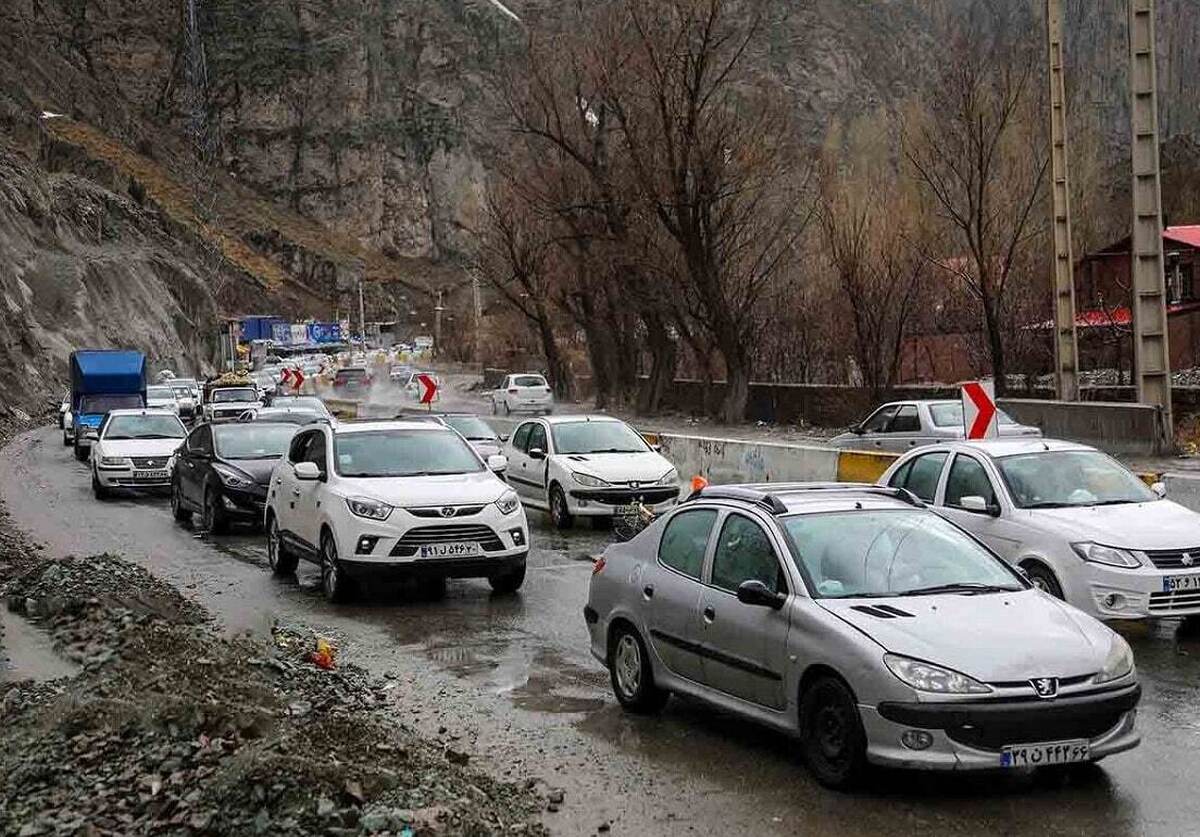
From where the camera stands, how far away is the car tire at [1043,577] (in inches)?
408

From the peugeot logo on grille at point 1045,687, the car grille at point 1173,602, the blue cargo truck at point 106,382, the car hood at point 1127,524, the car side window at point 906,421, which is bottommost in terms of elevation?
the car grille at point 1173,602

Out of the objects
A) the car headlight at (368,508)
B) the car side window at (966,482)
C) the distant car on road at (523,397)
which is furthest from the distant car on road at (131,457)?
the distant car on road at (523,397)

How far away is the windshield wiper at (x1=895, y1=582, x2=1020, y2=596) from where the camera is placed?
732 centimetres

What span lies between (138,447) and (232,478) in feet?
24.1

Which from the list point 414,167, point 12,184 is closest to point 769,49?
point 414,167

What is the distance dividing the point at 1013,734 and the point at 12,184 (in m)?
79.3

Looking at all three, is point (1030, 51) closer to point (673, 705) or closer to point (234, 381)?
point (234, 381)

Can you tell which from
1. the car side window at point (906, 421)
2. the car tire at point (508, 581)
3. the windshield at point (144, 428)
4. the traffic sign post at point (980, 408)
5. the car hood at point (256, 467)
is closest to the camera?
the car tire at point (508, 581)

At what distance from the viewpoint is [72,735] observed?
726 cm

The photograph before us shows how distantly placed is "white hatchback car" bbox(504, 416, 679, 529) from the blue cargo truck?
24.4m

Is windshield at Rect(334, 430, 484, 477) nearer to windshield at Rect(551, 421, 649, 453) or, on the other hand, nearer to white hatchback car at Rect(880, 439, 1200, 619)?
white hatchback car at Rect(880, 439, 1200, 619)

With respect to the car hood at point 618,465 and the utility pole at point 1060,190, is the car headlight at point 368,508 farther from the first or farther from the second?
the utility pole at point 1060,190

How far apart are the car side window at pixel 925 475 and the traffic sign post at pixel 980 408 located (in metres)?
5.12

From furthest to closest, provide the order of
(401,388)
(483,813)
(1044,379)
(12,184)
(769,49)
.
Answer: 1. (769,49)
2. (401,388)
3. (12,184)
4. (1044,379)
5. (483,813)
